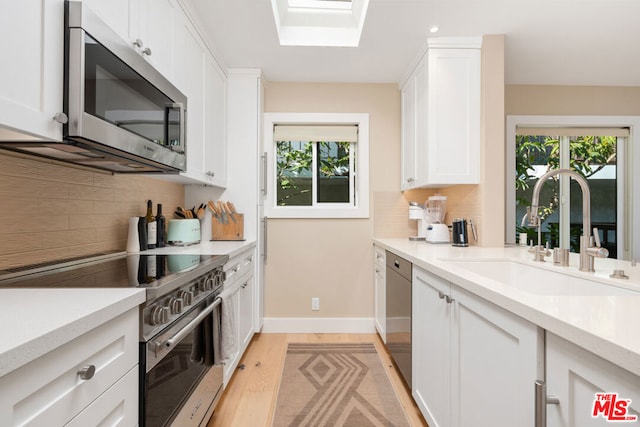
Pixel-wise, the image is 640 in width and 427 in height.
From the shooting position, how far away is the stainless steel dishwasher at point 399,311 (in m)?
1.92

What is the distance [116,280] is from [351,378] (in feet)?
5.67

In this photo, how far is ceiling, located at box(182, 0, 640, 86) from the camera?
197cm

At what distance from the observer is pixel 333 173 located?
129 inches

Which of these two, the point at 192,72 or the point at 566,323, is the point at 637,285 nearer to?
the point at 566,323

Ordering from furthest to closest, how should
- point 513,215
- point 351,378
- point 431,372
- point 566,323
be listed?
point 513,215 < point 351,378 < point 431,372 < point 566,323

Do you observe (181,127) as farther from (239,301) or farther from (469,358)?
(469,358)

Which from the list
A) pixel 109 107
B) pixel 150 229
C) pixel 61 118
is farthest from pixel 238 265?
pixel 61 118

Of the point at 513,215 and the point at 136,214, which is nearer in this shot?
the point at 136,214

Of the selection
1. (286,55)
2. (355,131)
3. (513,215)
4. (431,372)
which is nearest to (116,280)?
(431,372)

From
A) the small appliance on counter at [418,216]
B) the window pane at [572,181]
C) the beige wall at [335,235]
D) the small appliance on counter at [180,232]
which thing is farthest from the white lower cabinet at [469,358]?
the window pane at [572,181]

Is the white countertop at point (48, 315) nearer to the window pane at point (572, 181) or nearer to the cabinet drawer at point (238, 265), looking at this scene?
the cabinet drawer at point (238, 265)

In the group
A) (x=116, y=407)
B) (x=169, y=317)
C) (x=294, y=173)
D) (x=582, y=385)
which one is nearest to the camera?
(x=582, y=385)

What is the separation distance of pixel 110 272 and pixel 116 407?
54 centimetres

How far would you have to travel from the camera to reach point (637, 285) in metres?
1.03
